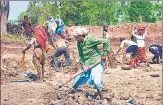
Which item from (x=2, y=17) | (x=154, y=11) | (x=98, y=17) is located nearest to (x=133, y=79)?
A: (x=2, y=17)

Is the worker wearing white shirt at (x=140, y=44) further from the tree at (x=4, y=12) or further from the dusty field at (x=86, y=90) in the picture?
the tree at (x=4, y=12)

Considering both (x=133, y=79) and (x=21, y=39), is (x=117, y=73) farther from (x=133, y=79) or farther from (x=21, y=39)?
(x=21, y=39)

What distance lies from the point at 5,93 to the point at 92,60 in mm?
2239

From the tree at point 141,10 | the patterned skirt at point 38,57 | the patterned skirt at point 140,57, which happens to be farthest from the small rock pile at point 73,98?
the tree at point 141,10

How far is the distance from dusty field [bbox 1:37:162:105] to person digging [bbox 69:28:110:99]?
14.2 inches

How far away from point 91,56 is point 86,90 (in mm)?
1336

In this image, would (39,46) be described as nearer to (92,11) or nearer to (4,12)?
(4,12)

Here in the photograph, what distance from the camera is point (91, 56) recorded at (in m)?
6.79

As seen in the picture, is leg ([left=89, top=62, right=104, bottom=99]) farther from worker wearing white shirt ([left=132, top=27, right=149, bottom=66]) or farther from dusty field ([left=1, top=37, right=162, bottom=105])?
worker wearing white shirt ([left=132, top=27, right=149, bottom=66])

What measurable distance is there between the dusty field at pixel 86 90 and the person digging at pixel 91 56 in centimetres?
36

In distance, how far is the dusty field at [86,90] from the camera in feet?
23.4

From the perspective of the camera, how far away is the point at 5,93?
8141 mm

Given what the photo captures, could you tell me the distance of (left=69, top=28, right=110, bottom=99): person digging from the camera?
6605mm

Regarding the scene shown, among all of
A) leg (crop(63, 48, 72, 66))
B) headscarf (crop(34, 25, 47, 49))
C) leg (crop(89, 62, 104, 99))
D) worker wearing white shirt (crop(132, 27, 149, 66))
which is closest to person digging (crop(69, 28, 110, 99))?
leg (crop(89, 62, 104, 99))
